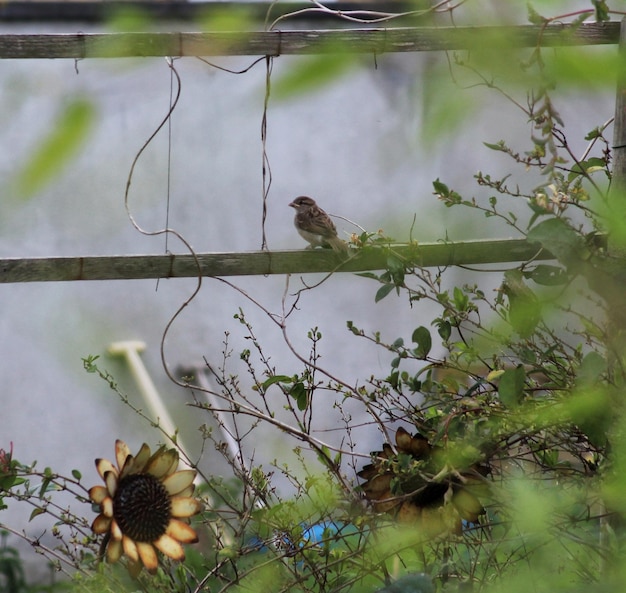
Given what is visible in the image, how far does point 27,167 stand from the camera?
33 cm

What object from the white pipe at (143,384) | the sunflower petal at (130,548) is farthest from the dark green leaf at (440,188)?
the white pipe at (143,384)

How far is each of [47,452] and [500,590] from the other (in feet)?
9.63

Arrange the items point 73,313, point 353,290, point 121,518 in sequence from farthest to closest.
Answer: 1. point 353,290
2. point 121,518
3. point 73,313

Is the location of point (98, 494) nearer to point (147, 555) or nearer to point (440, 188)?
point (147, 555)

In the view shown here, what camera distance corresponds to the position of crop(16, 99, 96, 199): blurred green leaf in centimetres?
32

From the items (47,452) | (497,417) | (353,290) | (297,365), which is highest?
(497,417)

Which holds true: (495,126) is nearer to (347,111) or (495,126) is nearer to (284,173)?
(347,111)

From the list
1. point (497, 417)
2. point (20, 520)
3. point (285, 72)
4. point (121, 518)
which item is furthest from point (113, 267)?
point (20, 520)

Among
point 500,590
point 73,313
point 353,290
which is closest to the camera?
point 500,590

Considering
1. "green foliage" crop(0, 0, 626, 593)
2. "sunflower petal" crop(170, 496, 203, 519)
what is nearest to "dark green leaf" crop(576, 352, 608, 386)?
"green foliage" crop(0, 0, 626, 593)

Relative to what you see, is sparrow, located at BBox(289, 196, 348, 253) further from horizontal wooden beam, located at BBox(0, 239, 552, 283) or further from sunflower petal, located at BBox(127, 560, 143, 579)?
sunflower petal, located at BBox(127, 560, 143, 579)

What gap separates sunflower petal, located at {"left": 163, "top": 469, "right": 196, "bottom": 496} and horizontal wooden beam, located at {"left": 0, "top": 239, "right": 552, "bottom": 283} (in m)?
0.43

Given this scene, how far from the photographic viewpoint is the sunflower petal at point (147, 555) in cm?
94

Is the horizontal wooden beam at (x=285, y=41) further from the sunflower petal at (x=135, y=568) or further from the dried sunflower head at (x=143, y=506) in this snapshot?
the sunflower petal at (x=135, y=568)
